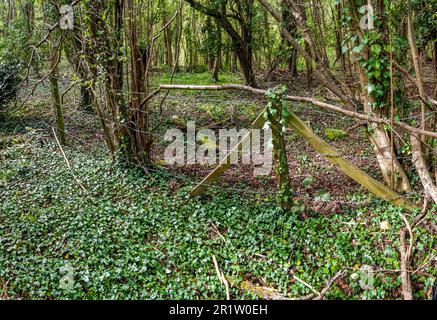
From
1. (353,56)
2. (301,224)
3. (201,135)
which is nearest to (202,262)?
(301,224)

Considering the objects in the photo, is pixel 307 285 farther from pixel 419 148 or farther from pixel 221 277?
pixel 419 148

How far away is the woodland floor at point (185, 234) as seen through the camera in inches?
149

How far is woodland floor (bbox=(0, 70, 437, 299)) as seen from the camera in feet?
12.4

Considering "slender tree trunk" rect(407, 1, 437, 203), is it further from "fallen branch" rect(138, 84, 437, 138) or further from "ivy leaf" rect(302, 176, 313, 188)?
"ivy leaf" rect(302, 176, 313, 188)

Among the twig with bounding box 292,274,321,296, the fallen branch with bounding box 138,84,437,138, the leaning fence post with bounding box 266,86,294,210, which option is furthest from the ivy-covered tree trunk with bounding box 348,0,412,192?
the twig with bounding box 292,274,321,296

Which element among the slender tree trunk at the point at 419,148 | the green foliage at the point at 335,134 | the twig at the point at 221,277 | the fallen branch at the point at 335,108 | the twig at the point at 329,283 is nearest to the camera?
the twig at the point at 329,283

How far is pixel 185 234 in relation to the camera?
179 inches

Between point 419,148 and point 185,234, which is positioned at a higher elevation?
point 419,148

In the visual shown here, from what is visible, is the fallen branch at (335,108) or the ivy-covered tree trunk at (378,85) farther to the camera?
the ivy-covered tree trunk at (378,85)

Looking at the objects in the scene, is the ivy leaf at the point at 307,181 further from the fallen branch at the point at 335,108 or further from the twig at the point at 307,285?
the twig at the point at 307,285

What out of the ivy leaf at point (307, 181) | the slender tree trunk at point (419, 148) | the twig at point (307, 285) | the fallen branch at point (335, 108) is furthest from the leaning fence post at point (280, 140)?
the slender tree trunk at point (419, 148)

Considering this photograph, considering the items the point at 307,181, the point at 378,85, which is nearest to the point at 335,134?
the point at 378,85

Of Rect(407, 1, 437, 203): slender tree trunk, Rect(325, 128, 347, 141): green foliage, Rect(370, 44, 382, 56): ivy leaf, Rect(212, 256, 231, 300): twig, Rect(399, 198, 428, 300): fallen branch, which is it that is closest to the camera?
Rect(399, 198, 428, 300): fallen branch
